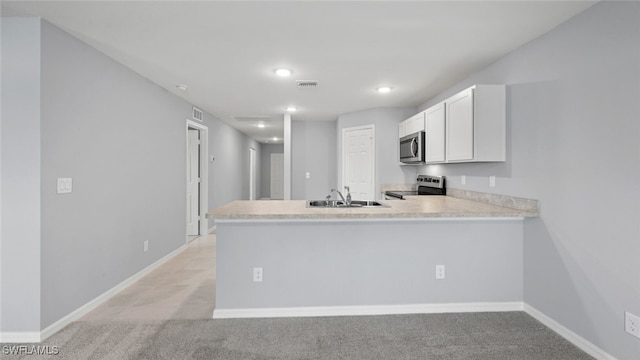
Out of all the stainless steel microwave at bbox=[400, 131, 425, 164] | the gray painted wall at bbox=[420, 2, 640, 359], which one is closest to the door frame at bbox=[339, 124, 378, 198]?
the stainless steel microwave at bbox=[400, 131, 425, 164]

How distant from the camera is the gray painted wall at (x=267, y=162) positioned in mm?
12299

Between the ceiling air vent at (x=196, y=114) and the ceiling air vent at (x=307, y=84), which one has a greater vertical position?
the ceiling air vent at (x=307, y=84)

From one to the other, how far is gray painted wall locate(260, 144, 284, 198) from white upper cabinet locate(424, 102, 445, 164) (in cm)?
875

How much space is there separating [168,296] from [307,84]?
277cm

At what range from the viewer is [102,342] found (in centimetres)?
230

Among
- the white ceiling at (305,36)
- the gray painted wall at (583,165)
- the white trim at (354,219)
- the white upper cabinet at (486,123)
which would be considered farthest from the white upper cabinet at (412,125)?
the white trim at (354,219)

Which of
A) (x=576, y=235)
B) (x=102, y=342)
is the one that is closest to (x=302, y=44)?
(x=576, y=235)

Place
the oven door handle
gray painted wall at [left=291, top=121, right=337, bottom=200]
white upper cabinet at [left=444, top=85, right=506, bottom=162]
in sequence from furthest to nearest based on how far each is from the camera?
1. gray painted wall at [left=291, top=121, right=337, bottom=200]
2. the oven door handle
3. white upper cabinet at [left=444, top=85, right=506, bottom=162]

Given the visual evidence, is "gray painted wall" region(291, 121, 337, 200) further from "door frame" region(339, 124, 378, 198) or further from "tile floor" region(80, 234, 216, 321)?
"tile floor" region(80, 234, 216, 321)

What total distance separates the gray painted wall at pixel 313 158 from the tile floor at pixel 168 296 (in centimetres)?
294

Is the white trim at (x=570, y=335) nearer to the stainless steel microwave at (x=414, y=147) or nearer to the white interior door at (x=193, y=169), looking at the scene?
the stainless steel microwave at (x=414, y=147)

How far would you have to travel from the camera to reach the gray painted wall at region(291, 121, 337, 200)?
22.7ft

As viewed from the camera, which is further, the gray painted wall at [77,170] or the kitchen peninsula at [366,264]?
the kitchen peninsula at [366,264]

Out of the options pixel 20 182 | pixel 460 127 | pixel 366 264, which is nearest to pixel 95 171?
pixel 20 182
